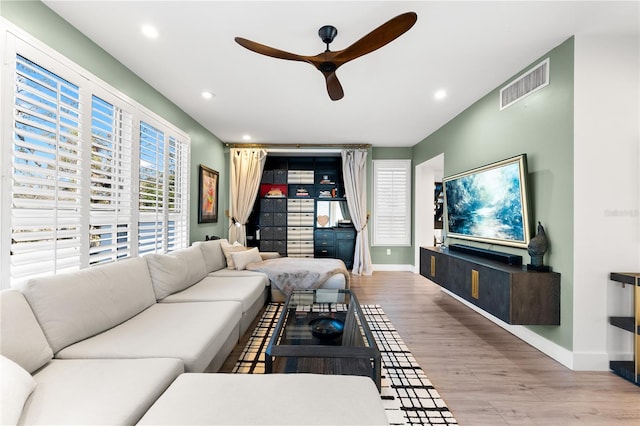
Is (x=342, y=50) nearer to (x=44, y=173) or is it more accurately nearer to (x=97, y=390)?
(x=44, y=173)

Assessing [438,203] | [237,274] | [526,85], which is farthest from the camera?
[438,203]

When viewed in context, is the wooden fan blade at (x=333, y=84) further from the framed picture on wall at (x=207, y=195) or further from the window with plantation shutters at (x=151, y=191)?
the framed picture on wall at (x=207, y=195)

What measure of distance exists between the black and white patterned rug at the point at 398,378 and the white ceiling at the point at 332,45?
8.63 ft

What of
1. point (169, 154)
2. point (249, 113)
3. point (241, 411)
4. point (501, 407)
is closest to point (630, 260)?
point (501, 407)

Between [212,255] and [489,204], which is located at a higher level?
[489,204]

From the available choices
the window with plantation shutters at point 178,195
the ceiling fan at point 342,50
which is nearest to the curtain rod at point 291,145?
the window with plantation shutters at point 178,195

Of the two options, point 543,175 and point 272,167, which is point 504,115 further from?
point 272,167

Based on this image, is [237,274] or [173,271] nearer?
[173,271]

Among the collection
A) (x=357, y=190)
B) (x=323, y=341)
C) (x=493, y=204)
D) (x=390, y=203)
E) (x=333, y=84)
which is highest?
(x=333, y=84)

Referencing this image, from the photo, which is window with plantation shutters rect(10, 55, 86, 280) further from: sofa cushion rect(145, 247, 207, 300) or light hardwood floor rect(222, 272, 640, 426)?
light hardwood floor rect(222, 272, 640, 426)

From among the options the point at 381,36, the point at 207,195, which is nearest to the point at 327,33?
the point at 381,36

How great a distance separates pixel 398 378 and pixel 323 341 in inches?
25.1

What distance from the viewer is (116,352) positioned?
153cm

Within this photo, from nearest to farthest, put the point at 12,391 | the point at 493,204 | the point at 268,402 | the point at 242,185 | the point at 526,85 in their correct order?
the point at 12,391 → the point at 268,402 → the point at 526,85 → the point at 493,204 → the point at 242,185
